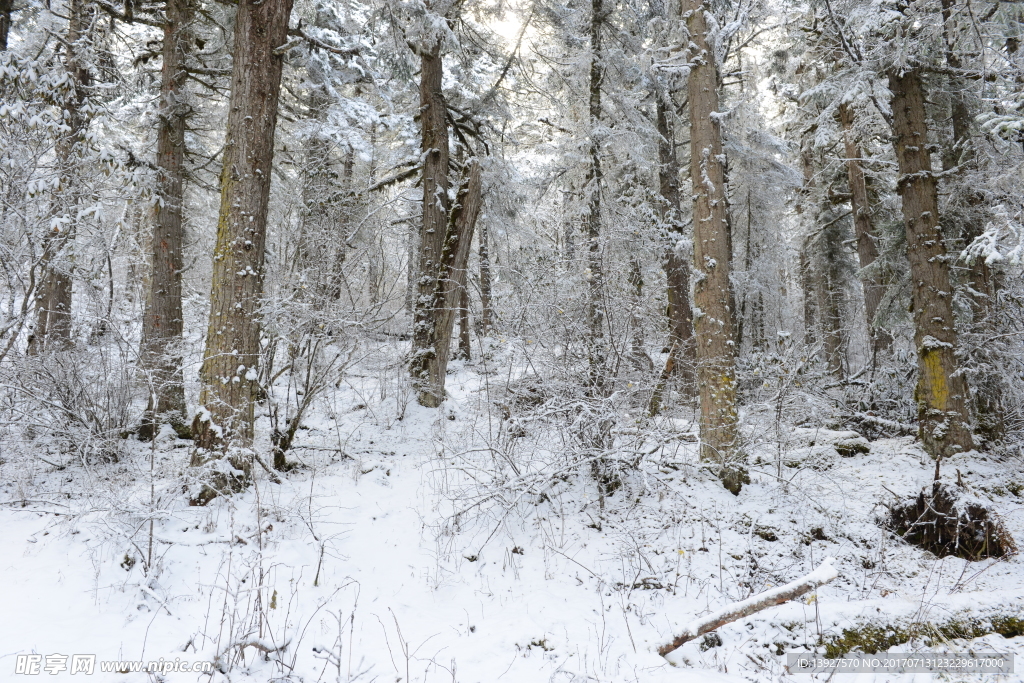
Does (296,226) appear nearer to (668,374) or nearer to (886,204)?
(668,374)

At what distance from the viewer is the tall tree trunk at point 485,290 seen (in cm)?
772

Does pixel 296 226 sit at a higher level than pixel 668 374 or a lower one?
higher

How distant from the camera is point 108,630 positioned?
3340 millimetres

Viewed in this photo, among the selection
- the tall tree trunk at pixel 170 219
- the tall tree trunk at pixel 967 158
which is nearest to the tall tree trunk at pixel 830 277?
the tall tree trunk at pixel 967 158

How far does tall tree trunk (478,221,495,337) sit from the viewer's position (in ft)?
25.3

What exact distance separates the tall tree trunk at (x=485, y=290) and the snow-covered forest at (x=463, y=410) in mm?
103

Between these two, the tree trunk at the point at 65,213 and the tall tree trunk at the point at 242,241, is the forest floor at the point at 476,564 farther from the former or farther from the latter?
the tree trunk at the point at 65,213

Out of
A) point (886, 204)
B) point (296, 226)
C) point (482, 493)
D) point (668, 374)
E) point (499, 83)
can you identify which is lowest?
point (482, 493)

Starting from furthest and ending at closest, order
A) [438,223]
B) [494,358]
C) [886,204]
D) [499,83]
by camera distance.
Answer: [886,204]
[499,83]
[438,223]
[494,358]

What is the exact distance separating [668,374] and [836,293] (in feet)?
46.5

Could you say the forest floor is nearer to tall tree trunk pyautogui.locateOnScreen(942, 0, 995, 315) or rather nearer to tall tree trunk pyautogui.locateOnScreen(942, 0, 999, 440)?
tall tree trunk pyautogui.locateOnScreen(942, 0, 999, 440)

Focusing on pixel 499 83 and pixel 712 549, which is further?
pixel 499 83

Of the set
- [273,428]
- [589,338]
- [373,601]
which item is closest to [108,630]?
[373,601]

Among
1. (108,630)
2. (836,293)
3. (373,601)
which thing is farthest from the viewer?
(836,293)
